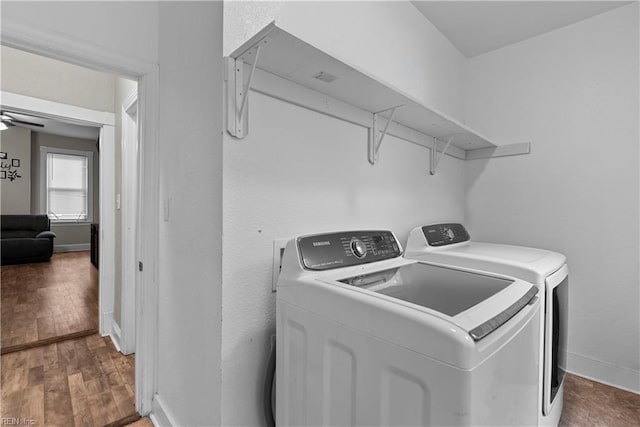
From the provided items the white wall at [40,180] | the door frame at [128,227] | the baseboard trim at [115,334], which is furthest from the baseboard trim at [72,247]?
the door frame at [128,227]

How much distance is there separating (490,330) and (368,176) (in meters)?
1.05

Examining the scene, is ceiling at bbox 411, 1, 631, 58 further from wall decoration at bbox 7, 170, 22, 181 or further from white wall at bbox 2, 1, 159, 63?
wall decoration at bbox 7, 170, 22, 181

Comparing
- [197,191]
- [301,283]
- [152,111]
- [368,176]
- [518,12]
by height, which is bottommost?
[301,283]

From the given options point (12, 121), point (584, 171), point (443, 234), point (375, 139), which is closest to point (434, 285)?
point (443, 234)

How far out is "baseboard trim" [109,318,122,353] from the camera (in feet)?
7.54

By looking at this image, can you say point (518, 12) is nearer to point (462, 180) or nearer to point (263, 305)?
point (462, 180)

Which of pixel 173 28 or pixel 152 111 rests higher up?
pixel 173 28

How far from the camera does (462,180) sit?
8.09 ft

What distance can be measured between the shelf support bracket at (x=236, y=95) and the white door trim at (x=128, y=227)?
1537mm

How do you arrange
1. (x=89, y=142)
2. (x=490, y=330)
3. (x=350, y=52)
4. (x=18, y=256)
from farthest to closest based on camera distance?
(x=89, y=142), (x=18, y=256), (x=350, y=52), (x=490, y=330)

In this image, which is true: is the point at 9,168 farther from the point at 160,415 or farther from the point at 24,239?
the point at 160,415

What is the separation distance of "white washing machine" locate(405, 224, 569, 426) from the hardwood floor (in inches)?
11.8

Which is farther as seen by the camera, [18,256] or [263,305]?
[18,256]

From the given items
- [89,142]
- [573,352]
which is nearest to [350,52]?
[573,352]
